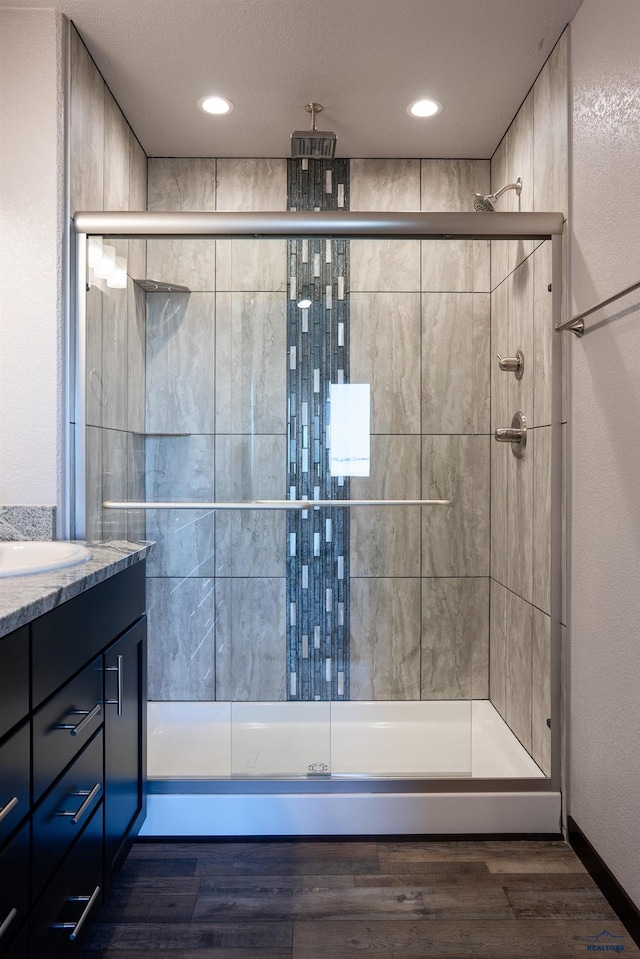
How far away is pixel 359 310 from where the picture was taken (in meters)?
1.96

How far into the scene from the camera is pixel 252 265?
195cm

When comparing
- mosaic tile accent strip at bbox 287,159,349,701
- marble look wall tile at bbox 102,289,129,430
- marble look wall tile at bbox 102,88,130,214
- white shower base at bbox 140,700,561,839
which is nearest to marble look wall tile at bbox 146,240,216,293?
marble look wall tile at bbox 102,289,129,430

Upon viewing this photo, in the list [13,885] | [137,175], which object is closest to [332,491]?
[13,885]

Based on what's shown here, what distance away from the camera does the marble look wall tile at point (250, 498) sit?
197 centimetres

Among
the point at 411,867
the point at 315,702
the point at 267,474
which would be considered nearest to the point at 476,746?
the point at 411,867

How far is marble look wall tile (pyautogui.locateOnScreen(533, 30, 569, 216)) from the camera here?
1.90 metres

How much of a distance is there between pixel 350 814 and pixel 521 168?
2354mm

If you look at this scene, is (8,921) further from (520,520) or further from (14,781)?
(520,520)

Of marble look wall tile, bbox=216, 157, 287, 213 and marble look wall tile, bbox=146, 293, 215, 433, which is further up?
marble look wall tile, bbox=216, 157, 287, 213

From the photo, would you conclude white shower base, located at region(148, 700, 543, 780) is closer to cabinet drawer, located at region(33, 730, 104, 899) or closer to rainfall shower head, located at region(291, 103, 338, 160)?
cabinet drawer, located at region(33, 730, 104, 899)

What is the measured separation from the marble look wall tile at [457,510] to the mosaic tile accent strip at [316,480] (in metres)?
0.28

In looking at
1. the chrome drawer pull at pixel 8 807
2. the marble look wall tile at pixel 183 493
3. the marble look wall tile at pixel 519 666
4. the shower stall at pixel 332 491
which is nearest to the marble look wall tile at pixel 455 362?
the shower stall at pixel 332 491

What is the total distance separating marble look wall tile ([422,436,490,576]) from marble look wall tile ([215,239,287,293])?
76 centimetres

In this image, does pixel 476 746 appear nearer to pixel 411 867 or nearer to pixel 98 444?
pixel 411 867
